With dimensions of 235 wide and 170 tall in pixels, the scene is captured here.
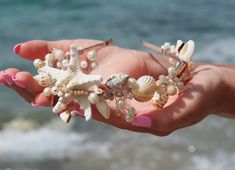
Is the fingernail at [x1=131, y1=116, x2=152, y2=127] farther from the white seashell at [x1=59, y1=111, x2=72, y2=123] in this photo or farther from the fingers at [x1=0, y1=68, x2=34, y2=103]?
the fingers at [x1=0, y1=68, x2=34, y2=103]

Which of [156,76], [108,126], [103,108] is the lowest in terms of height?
[108,126]

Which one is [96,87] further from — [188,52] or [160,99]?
[188,52]

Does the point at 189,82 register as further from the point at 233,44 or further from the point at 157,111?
the point at 233,44

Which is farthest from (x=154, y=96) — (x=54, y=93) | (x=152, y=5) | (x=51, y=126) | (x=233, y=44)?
(x=152, y=5)

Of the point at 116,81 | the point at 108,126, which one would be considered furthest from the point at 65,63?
the point at 108,126

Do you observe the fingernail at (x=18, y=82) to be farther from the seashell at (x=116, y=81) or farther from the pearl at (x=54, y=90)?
the seashell at (x=116, y=81)

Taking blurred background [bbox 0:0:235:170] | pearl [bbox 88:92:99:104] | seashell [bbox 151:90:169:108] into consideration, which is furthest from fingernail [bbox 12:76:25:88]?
blurred background [bbox 0:0:235:170]
